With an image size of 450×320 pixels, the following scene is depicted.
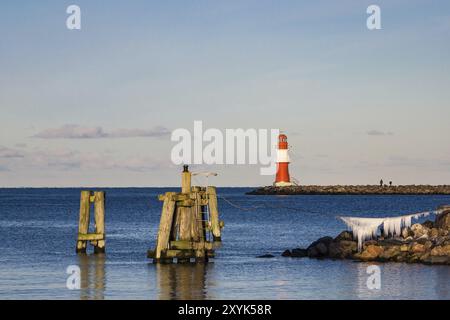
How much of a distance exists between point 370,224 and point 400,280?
7.10 meters

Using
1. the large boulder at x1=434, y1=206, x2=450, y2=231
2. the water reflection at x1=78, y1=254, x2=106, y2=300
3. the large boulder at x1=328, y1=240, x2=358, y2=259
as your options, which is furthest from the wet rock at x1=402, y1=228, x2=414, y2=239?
the water reflection at x1=78, y1=254, x2=106, y2=300

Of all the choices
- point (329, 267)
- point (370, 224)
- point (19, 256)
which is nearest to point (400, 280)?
point (329, 267)

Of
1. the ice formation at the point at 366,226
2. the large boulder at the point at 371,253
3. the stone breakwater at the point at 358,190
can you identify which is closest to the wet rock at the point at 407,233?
the ice formation at the point at 366,226

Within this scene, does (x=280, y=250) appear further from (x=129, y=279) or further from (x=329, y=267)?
(x=129, y=279)

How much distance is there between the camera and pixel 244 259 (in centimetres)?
3769

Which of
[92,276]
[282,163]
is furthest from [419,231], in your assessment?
[282,163]

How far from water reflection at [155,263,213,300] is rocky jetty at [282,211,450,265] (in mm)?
5333

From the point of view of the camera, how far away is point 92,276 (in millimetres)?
30812

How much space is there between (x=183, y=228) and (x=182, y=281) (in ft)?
12.8

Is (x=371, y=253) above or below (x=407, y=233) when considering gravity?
below

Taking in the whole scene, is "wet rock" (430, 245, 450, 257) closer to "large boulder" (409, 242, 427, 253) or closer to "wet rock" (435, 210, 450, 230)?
"large boulder" (409, 242, 427, 253)

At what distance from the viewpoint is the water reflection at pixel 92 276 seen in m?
26.7

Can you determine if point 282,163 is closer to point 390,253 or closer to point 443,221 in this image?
point 443,221

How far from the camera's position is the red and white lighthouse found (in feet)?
380
